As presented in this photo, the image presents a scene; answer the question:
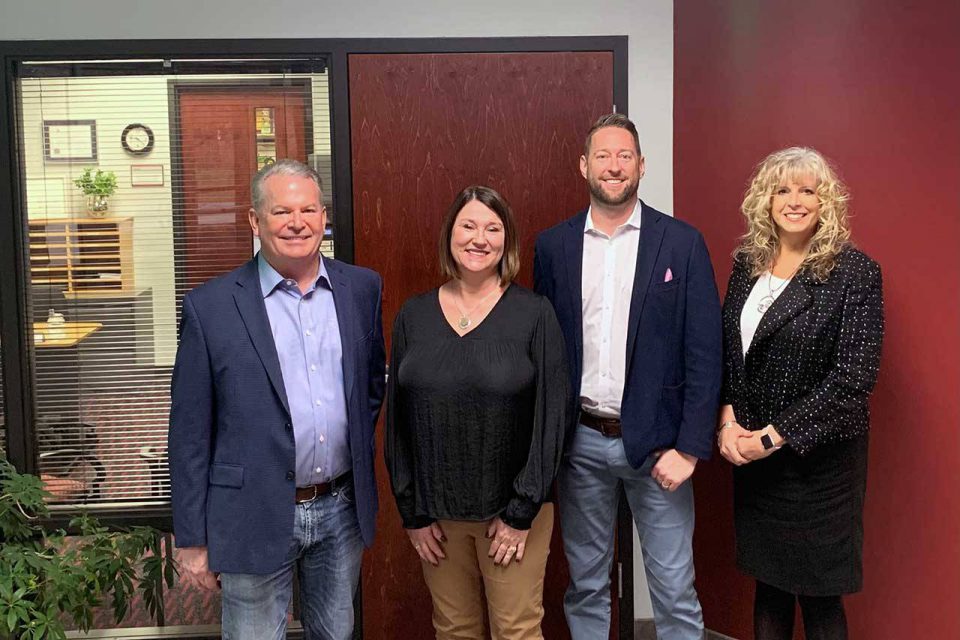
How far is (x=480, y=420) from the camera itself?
2285 millimetres

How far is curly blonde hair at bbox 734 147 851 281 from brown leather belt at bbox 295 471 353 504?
3.78ft

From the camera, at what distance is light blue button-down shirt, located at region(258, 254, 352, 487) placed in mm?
2127

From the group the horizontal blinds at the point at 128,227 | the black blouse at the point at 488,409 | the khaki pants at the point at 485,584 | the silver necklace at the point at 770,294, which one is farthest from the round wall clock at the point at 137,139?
the silver necklace at the point at 770,294

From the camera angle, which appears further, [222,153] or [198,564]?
[222,153]

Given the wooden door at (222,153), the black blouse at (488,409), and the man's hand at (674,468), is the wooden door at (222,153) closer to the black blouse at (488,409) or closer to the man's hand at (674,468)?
the black blouse at (488,409)

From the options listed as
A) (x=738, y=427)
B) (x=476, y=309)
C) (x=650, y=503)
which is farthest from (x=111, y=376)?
(x=738, y=427)

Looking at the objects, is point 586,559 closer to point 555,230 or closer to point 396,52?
point 555,230

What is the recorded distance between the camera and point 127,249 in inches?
125

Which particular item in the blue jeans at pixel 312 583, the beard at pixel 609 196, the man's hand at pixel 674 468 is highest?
the beard at pixel 609 196

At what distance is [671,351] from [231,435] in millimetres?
1102

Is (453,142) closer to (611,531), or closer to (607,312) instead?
(607,312)

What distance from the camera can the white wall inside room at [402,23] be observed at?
3.07 m

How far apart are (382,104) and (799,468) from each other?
169 cm

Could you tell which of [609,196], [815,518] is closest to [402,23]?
[609,196]
